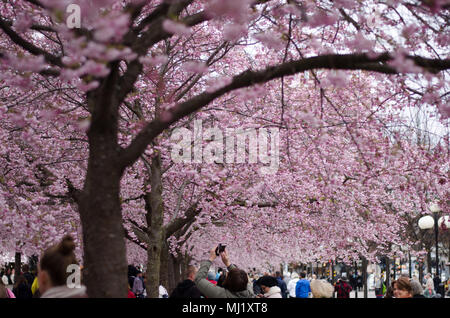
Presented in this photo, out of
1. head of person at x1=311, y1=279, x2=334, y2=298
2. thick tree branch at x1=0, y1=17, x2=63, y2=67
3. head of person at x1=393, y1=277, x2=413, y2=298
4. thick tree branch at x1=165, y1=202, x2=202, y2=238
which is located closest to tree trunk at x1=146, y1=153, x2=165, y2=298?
thick tree branch at x1=165, y1=202, x2=202, y2=238

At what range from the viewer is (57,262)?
4277mm

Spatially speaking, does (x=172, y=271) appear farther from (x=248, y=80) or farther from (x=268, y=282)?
(x=248, y=80)

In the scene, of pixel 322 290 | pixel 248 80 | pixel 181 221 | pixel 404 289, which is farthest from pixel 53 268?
pixel 181 221

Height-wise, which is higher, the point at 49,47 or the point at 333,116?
the point at 49,47

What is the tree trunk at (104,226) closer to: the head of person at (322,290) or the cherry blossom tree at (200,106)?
the cherry blossom tree at (200,106)

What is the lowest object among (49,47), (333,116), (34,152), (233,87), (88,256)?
(88,256)

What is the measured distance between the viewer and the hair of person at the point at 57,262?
4.25m

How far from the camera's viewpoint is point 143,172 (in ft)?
48.8

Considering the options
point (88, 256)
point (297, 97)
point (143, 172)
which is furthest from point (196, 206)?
point (88, 256)
